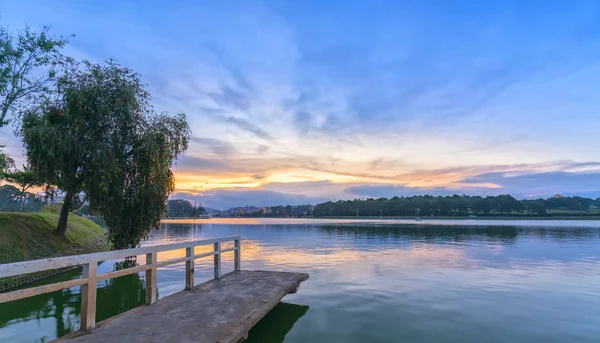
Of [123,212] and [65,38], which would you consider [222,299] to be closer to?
[123,212]

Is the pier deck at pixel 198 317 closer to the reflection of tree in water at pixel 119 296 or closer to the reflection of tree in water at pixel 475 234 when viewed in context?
the reflection of tree in water at pixel 119 296

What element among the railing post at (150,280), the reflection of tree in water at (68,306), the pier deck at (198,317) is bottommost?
the reflection of tree in water at (68,306)

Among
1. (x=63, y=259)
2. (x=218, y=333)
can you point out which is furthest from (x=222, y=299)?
(x=63, y=259)

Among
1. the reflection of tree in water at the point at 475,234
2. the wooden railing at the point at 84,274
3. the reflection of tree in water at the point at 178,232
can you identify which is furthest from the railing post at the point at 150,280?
the reflection of tree in water at the point at 178,232

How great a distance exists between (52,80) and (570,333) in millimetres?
20129

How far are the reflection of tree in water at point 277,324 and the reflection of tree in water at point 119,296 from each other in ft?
13.3

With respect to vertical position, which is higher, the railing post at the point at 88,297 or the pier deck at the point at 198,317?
the railing post at the point at 88,297

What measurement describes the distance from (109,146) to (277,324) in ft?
33.6

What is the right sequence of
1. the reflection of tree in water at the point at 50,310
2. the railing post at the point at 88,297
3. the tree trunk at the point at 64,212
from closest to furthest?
the railing post at the point at 88,297 → the reflection of tree in water at the point at 50,310 → the tree trunk at the point at 64,212

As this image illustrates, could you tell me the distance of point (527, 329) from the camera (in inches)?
310

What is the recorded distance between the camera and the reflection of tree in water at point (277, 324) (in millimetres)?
7367

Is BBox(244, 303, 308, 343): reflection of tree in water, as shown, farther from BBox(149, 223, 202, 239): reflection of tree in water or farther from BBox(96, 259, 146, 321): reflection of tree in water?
BBox(149, 223, 202, 239): reflection of tree in water

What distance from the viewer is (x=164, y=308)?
22.9ft

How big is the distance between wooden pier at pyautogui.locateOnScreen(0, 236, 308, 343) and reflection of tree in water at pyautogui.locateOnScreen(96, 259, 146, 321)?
2469mm
